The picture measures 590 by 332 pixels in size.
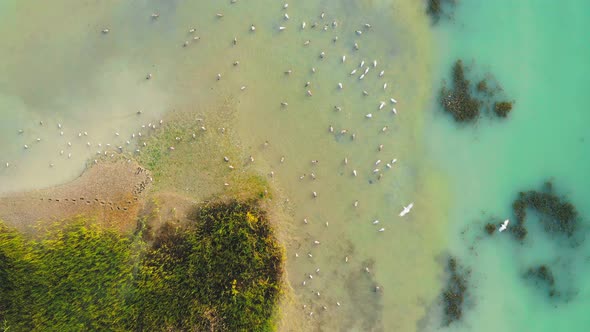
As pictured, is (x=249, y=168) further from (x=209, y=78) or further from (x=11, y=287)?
(x=11, y=287)

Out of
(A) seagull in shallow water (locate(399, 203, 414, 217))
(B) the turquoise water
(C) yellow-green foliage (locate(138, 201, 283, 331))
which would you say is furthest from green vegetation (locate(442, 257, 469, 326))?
(C) yellow-green foliage (locate(138, 201, 283, 331))

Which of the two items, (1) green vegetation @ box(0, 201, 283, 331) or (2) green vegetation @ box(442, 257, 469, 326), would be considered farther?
(2) green vegetation @ box(442, 257, 469, 326)

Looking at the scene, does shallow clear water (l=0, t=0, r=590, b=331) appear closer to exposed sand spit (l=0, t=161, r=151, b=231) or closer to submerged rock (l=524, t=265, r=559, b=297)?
submerged rock (l=524, t=265, r=559, b=297)

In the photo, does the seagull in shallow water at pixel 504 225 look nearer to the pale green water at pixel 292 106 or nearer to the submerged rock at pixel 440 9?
the pale green water at pixel 292 106

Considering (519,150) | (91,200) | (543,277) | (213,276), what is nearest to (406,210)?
(519,150)

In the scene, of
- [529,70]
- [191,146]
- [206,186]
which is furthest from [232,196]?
[529,70]

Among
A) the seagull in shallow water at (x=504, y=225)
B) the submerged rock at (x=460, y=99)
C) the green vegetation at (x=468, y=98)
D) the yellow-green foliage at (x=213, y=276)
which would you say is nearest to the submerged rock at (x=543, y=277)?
the seagull in shallow water at (x=504, y=225)
